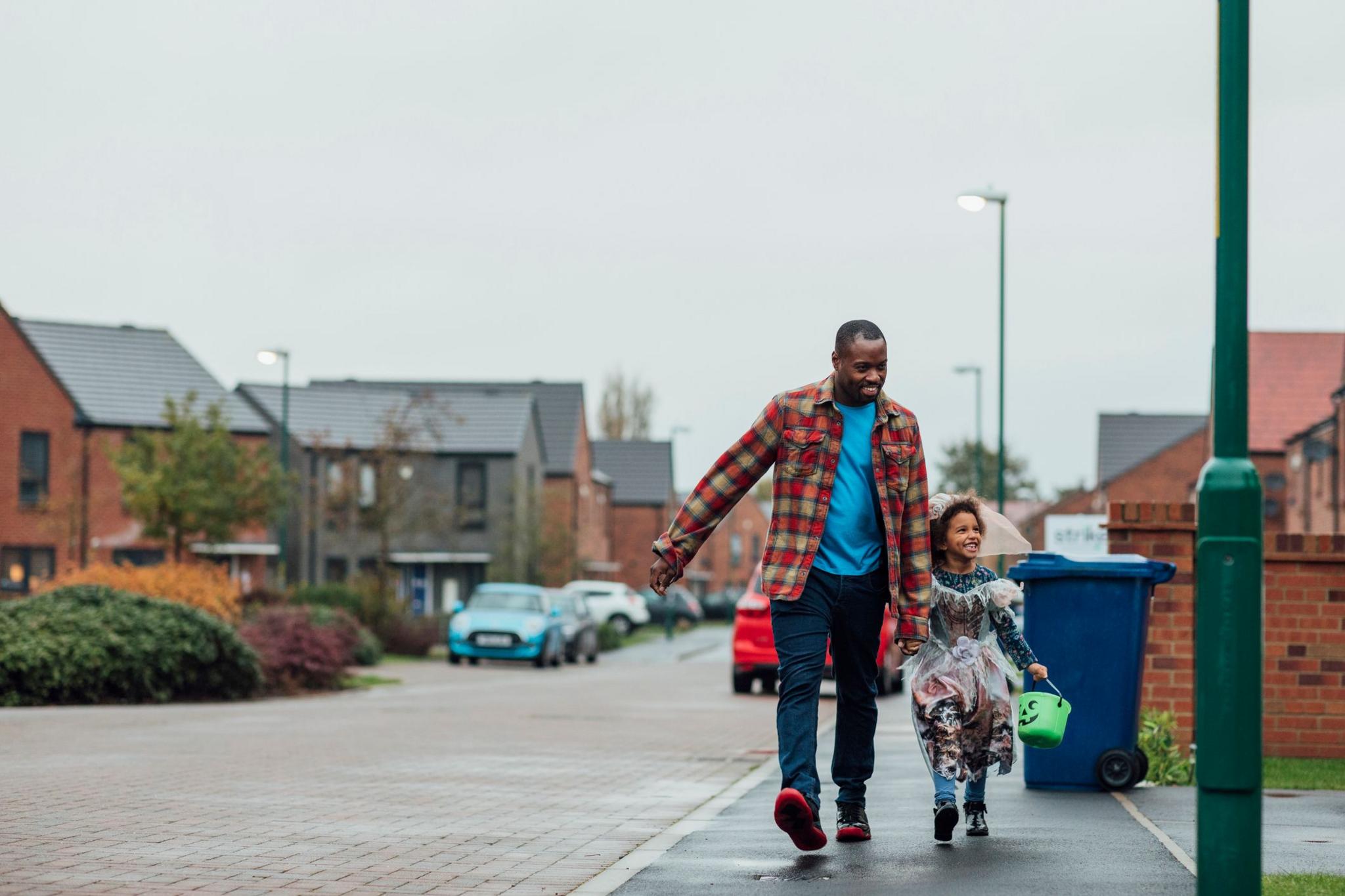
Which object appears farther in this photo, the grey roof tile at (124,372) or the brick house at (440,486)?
the brick house at (440,486)

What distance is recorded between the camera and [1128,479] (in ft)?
210

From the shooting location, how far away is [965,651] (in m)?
6.70

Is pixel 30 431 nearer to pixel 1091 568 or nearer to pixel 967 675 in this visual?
pixel 1091 568

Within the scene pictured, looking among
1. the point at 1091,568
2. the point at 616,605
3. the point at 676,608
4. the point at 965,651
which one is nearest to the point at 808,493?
the point at 965,651

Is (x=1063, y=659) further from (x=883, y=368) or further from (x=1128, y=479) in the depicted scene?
(x=1128, y=479)

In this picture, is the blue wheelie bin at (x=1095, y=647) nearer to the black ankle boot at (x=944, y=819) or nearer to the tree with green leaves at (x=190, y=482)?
the black ankle boot at (x=944, y=819)

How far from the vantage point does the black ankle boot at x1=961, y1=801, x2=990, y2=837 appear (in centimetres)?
679

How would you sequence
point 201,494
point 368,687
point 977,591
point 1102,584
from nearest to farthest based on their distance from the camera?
point 977,591 → point 1102,584 → point 368,687 → point 201,494

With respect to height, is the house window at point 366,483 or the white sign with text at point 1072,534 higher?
the house window at point 366,483

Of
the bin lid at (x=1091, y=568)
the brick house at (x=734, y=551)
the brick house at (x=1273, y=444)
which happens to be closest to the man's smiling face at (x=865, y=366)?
the bin lid at (x=1091, y=568)

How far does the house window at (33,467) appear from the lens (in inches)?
1774

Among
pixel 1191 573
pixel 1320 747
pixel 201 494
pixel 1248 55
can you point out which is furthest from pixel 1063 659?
pixel 201 494

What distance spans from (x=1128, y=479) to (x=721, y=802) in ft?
189

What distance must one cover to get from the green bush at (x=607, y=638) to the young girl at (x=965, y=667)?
35.1 m
